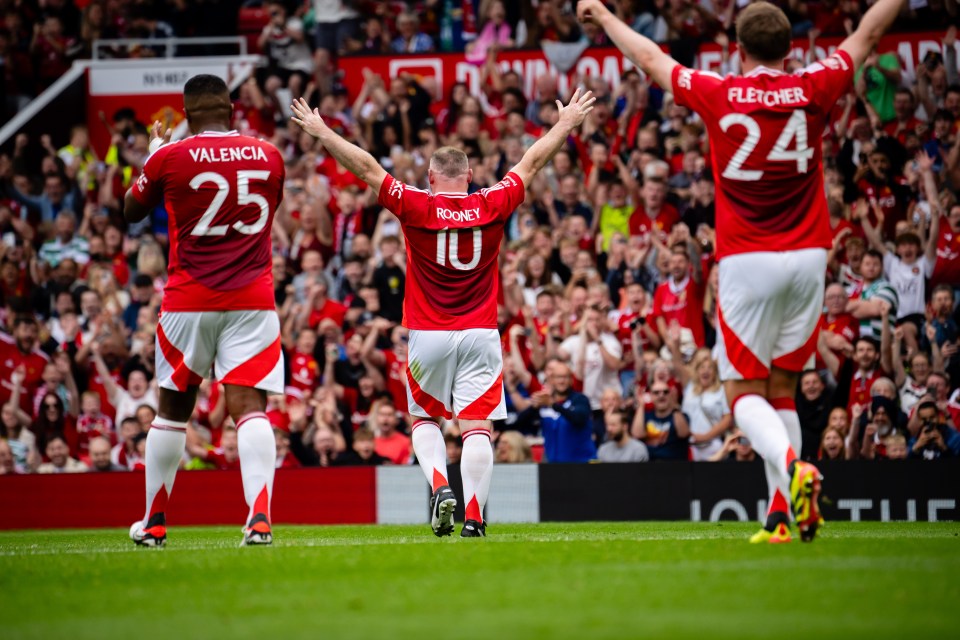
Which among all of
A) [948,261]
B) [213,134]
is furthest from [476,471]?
[948,261]

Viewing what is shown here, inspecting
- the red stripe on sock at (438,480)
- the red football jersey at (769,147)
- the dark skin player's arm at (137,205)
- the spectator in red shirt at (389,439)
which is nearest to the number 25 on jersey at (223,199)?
the dark skin player's arm at (137,205)

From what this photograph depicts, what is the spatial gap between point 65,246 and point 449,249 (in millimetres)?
12246

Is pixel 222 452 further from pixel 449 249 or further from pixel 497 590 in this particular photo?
pixel 497 590

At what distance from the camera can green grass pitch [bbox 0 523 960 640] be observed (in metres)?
5.03

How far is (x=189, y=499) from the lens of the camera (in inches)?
616

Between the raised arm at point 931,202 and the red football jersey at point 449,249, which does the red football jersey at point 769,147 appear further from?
the raised arm at point 931,202

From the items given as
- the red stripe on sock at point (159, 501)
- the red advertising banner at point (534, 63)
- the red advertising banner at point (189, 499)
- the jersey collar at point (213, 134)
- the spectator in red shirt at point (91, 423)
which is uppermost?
the red advertising banner at point (534, 63)

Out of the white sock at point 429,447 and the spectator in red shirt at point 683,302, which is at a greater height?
the spectator in red shirt at point 683,302

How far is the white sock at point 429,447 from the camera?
9.39m

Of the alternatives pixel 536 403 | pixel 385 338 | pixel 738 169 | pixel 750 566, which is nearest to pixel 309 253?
pixel 385 338

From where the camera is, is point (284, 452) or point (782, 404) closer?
point (782, 404)

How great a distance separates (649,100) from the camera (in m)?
19.0

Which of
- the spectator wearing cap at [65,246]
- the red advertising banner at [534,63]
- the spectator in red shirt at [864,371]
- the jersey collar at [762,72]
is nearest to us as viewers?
the jersey collar at [762,72]

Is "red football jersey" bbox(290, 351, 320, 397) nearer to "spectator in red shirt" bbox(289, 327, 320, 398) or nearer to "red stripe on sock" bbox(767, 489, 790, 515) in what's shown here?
"spectator in red shirt" bbox(289, 327, 320, 398)
